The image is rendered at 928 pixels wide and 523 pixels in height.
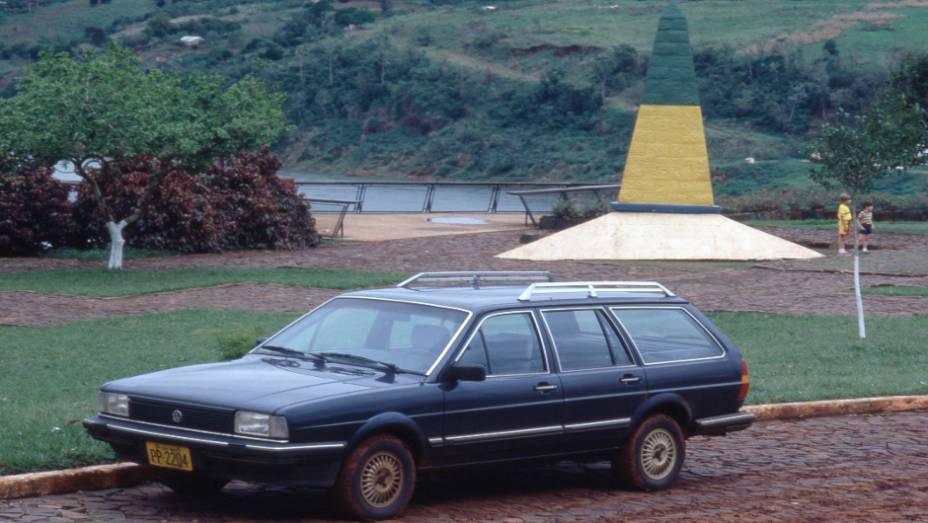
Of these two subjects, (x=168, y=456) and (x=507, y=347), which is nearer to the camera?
(x=168, y=456)

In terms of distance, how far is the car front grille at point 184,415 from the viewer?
7688 millimetres

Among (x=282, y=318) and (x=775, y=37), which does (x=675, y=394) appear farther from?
(x=775, y=37)

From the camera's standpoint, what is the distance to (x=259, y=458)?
24.6 feet

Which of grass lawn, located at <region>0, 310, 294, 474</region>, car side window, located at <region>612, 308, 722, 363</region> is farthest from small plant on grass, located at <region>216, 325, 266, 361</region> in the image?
car side window, located at <region>612, 308, 722, 363</region>

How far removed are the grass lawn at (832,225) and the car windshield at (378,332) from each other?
29140mm

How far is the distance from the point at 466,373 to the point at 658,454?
6.02ft

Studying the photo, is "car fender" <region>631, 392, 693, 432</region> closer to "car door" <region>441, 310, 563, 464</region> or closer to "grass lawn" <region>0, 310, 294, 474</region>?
"car door" <region>441, 310, 563, 464</region>

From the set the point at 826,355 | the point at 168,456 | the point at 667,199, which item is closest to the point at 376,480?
the point at 168,456

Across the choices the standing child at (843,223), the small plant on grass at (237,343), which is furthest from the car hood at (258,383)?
the standing child at (843,223)

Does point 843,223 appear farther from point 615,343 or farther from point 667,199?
point 615,343

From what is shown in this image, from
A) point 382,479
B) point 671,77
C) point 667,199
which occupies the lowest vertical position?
point 382,479

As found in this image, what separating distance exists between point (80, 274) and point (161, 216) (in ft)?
16.0

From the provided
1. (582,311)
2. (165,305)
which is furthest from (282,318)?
(582,311)

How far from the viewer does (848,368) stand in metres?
14.8
